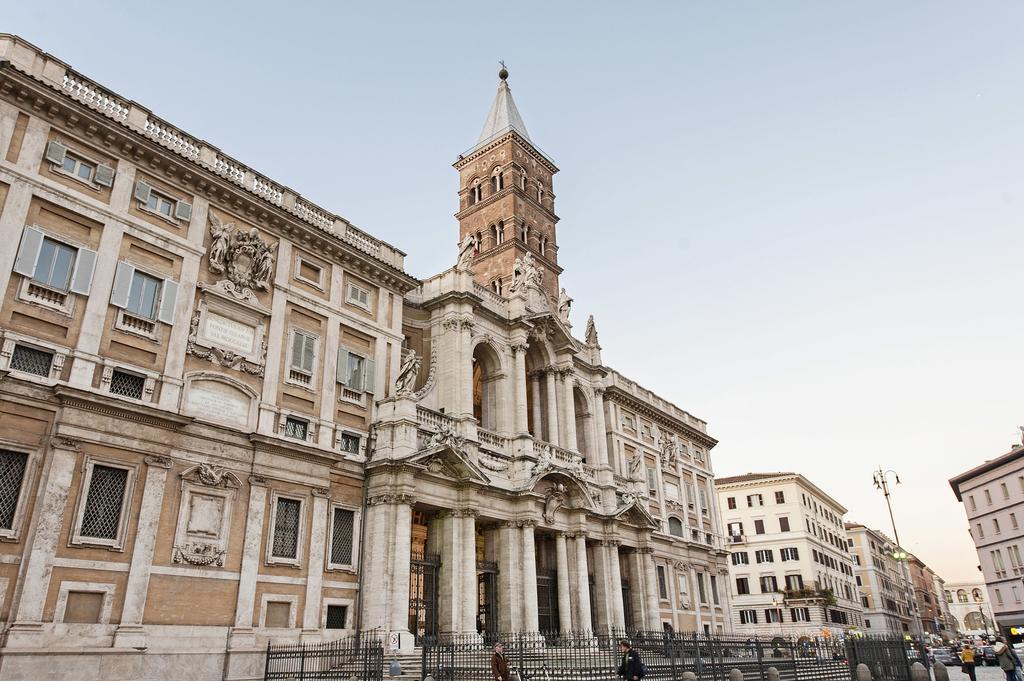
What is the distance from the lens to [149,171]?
22078 mm

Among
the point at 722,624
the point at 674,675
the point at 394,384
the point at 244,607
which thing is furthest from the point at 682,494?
the point at 244,607

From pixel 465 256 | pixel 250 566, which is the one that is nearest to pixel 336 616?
pixel 250 566

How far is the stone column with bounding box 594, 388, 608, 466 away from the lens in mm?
38125

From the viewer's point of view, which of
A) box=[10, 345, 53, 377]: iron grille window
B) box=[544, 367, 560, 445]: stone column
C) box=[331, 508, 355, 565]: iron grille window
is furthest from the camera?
box=[544, 367, 560, 445]: stone column

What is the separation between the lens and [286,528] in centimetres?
2283

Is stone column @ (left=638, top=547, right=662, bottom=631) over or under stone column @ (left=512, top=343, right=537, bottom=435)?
under

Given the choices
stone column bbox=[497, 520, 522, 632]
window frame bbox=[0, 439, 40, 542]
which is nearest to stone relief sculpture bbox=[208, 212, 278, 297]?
window frame bbox=[0, 439, 40, 542]

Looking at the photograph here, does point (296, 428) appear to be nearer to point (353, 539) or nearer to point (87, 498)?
point (353, 539)

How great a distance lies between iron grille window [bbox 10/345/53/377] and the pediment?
11.7m

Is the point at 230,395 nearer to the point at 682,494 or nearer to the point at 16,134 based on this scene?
the point at 16,134

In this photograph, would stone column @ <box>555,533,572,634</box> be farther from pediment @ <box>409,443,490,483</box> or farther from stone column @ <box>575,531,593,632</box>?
pediment @ <box>409,443,490,483</box>

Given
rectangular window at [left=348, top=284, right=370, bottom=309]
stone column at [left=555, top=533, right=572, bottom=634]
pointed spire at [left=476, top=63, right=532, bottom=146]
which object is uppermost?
pointed spire at [left=476, top=63, right=532, bottom=146]

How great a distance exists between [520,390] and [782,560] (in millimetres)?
45844

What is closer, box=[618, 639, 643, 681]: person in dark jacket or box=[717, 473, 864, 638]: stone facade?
box=[618, 639, 643, 681]: person in dark jacket
